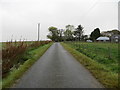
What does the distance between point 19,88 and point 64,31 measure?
385 feet

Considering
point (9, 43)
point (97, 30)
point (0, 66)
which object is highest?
point (97, 30)

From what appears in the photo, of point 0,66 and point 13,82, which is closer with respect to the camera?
point 13,82

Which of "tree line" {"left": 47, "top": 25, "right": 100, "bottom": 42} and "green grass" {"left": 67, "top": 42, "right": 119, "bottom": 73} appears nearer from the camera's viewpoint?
"green grass" {"left": 67, "top": 42, "right": 119, "bottom": 73}

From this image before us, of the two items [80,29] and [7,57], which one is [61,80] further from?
[80,29]

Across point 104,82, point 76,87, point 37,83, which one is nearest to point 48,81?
point 37,83

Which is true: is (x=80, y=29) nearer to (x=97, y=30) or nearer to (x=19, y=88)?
(x=97, y=30)

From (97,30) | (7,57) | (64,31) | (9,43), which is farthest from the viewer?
Result: (64,31)

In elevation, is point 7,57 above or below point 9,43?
below

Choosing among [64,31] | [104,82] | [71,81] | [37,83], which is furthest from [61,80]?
[64,31]

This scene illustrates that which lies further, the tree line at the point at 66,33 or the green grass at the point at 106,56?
the tree line at the point at 66,33

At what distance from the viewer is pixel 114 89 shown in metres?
4.80

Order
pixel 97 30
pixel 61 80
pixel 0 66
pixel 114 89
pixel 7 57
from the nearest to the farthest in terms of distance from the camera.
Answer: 1. pixel 114 89
2. pixel 61 80
3. pixel 0 66
4. pixel 7 57
5. pixel 97 30

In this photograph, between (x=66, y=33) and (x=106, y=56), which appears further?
(x=66, y=33)

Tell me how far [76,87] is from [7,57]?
13.8ft
